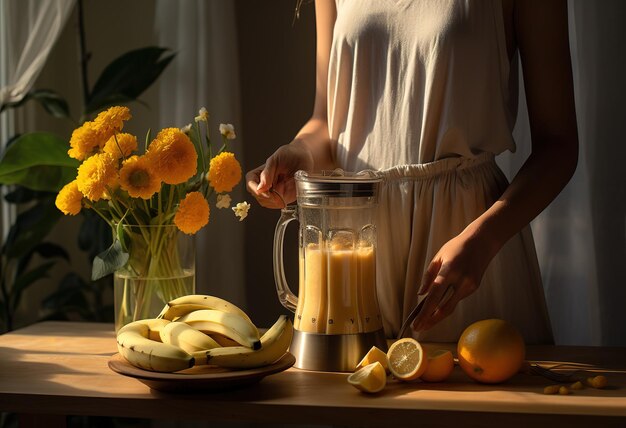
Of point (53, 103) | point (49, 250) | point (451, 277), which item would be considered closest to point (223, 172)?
A: point (451, 277)

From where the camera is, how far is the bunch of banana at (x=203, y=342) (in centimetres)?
106

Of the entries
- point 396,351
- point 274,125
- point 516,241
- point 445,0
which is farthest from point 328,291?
point 274,125

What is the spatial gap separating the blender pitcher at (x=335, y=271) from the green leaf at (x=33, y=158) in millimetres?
736

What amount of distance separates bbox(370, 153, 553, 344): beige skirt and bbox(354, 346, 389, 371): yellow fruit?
0.91 ft

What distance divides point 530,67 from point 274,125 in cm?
120

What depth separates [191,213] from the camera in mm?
1300

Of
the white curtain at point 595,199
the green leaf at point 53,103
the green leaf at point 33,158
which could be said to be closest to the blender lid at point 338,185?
the green leaf at point 33,158

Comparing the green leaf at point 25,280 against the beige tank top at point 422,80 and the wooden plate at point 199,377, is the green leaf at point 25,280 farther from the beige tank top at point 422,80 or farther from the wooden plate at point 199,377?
the wooden plate at point 199,377

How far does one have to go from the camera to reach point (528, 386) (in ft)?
3.69

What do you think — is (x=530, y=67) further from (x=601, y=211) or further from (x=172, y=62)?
(x=172, y=62)

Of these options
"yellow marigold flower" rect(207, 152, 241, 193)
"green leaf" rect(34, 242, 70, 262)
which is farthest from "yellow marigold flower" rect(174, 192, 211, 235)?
"green leaf" rect(34, 242, 70, 262)

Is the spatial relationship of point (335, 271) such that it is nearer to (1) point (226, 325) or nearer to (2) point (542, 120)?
(1) point (226, 325)

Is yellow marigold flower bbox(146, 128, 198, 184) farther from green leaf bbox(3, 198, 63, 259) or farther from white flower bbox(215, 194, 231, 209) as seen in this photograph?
green leaf bbox(3, 198, 63, 259)

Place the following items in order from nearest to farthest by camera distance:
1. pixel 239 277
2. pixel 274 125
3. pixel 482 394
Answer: pixel 482 394
pixel 239 277
pixel 274 125
